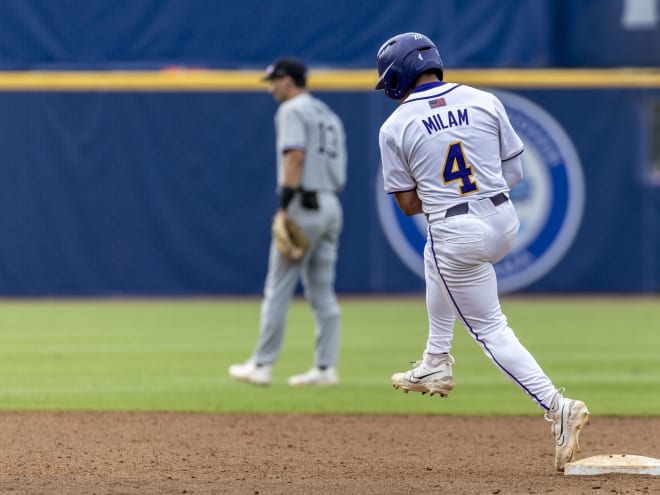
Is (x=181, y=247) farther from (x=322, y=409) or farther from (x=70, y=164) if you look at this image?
(x=322, y=409)

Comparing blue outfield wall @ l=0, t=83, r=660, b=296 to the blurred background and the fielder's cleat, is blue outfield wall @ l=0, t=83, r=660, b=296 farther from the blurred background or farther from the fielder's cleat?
the fielder's cleat

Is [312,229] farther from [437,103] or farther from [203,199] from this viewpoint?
[203,199]

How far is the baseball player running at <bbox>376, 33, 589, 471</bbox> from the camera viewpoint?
17.0 ft

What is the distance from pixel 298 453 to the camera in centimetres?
597

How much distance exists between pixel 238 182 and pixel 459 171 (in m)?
10.0

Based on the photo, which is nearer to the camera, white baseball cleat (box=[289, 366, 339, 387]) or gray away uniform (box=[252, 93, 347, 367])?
gray away uniform (box=[252, 93, 347, 367])

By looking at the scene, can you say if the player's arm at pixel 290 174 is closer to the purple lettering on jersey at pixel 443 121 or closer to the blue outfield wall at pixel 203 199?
the purple lettering on jersey at pixel 443 121

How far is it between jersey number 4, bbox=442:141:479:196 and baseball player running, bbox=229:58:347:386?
293 centimetres

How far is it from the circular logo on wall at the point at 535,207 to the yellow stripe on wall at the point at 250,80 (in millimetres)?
319

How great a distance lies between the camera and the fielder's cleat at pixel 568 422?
5.13m

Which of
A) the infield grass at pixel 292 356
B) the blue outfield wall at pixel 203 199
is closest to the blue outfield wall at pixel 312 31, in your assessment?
the blue outfield wall at pixel 203 199

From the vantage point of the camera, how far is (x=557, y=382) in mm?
8422

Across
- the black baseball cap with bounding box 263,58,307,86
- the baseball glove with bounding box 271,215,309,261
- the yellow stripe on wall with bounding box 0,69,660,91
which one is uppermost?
the yellow stripe on wall with bounding box 0,69,660,91

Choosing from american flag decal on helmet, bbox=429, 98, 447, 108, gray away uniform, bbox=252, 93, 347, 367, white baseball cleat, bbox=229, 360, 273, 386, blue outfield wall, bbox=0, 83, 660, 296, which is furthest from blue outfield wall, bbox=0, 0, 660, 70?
american flag decal on helmet, bbox=429, 98, 447, 108
